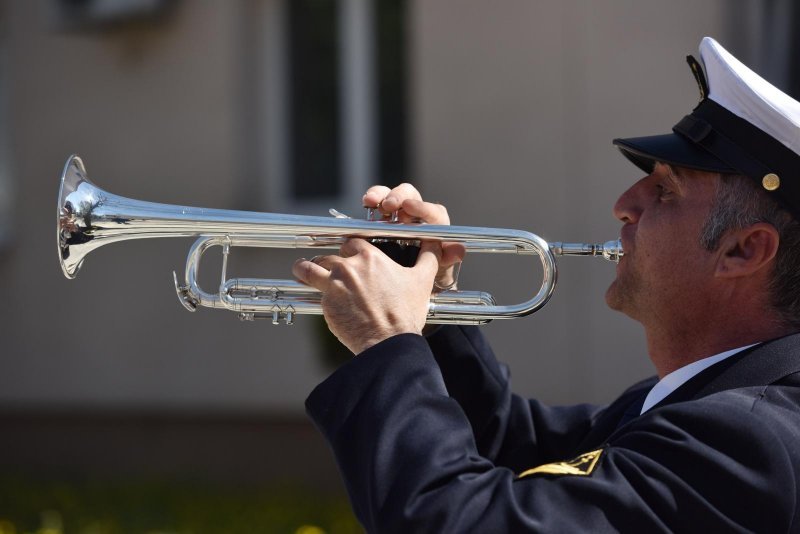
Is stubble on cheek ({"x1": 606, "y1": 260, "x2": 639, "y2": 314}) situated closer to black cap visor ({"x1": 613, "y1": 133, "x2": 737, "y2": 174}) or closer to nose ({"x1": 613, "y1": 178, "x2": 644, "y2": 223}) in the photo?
nose ({"x1": 613, "y1": 178, "x2": 644, "y2": 223})

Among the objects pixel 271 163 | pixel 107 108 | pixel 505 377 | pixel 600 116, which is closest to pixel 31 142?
pixel 107 108

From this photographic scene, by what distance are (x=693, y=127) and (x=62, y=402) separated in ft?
20.2

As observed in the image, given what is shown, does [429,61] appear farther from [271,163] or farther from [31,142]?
[31,142]

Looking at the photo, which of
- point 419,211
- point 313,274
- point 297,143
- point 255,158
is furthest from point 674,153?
point 297,143

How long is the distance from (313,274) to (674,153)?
2.50 feet

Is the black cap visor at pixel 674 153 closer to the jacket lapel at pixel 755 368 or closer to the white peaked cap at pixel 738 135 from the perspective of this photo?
the white peaked cap at pixel 738 135

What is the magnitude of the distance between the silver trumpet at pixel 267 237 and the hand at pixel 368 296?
24 cm

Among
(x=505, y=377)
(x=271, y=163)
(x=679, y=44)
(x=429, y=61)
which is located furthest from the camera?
(x=271, y=163)

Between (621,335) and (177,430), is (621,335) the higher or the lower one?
the higher one

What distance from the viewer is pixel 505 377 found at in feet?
9.03

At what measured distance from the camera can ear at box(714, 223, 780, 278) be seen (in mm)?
2111

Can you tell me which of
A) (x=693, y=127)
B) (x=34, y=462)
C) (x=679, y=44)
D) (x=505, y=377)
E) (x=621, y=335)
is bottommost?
(x=34, y=462)

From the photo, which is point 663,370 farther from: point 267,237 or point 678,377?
point 267,237

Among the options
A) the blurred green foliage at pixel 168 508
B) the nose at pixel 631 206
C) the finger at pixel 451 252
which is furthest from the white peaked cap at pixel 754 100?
the blurred green foliage at pixel 168 508
